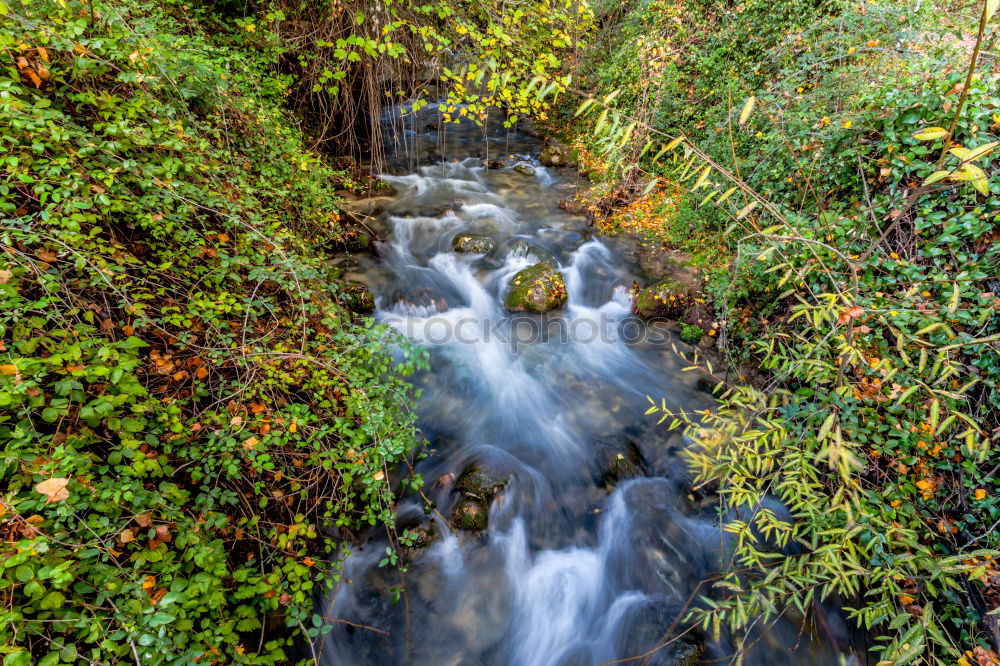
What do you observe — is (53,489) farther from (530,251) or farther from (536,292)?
(530,251)

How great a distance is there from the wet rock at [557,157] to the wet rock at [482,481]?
801cm

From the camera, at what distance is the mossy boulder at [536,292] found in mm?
6312

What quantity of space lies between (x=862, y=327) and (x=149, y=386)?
423 cm

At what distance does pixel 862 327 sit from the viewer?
228 centimetres

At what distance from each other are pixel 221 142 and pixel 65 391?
3.03m

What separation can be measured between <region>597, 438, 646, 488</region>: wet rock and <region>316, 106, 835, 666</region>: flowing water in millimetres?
25

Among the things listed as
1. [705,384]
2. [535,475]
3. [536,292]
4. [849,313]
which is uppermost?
[849,313]

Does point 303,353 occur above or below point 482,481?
above

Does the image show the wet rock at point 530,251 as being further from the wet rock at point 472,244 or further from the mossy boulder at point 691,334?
the mossy boulder at point 691,334

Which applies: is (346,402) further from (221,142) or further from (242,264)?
(221,142)

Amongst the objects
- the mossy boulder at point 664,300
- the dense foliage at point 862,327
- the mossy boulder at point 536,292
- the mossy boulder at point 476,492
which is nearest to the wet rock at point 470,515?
the mossy boulder at point 476,492

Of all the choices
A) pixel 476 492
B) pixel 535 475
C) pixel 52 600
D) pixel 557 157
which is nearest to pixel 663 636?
pixel 535 475

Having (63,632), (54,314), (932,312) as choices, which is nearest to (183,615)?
(63,632)

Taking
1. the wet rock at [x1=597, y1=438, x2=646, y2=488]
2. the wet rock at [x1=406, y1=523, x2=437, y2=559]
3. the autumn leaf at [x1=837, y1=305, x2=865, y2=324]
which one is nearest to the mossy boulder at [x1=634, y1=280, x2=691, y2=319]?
the wet rock at [x1=597, y1=438, x2=646, y2=488]
